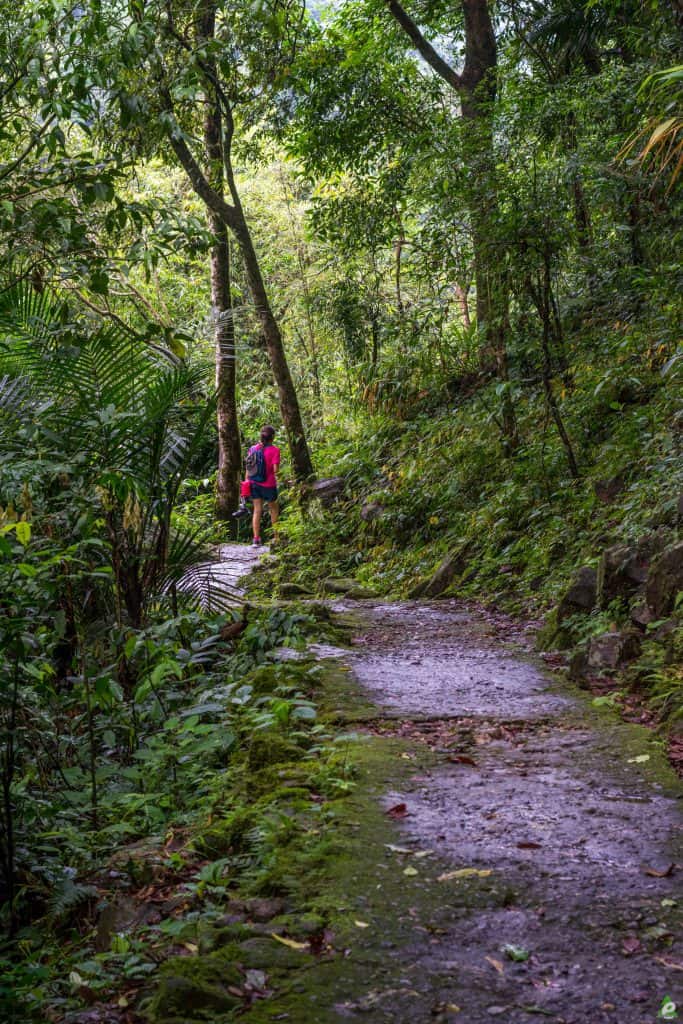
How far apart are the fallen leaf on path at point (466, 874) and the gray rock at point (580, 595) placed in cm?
330

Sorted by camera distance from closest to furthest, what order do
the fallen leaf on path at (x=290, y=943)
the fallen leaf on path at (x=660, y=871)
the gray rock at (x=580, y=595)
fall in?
the fallen leaf on path at (x=290, y=943), the fallen leaf on path at (x=660, y=871), the gray rock at (x=580, y=595)

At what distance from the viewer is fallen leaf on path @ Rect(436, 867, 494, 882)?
3004 millimetres

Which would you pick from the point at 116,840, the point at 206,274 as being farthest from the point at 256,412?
the point at 116,840

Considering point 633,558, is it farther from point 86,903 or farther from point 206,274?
point 206,274

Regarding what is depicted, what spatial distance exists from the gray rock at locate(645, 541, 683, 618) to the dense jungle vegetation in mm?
32

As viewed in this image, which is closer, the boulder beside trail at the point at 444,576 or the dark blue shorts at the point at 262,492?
the boulder beside trail at the point at 444,576

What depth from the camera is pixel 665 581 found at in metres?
5.14

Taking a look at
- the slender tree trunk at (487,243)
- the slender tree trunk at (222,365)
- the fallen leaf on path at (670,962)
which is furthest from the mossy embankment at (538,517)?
the fallen leaf on path at (670,962)

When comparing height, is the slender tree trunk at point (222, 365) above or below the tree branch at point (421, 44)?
below

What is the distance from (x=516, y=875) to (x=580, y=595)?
336cm

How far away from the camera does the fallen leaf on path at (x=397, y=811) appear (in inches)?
138

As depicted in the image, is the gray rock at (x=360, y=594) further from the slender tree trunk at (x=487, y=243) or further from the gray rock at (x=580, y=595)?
the gray rock at (x=580, y=595)

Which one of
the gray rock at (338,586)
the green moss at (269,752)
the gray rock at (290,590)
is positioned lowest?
the green moss at (269,752)

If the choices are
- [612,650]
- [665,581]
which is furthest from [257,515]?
[665,581]
